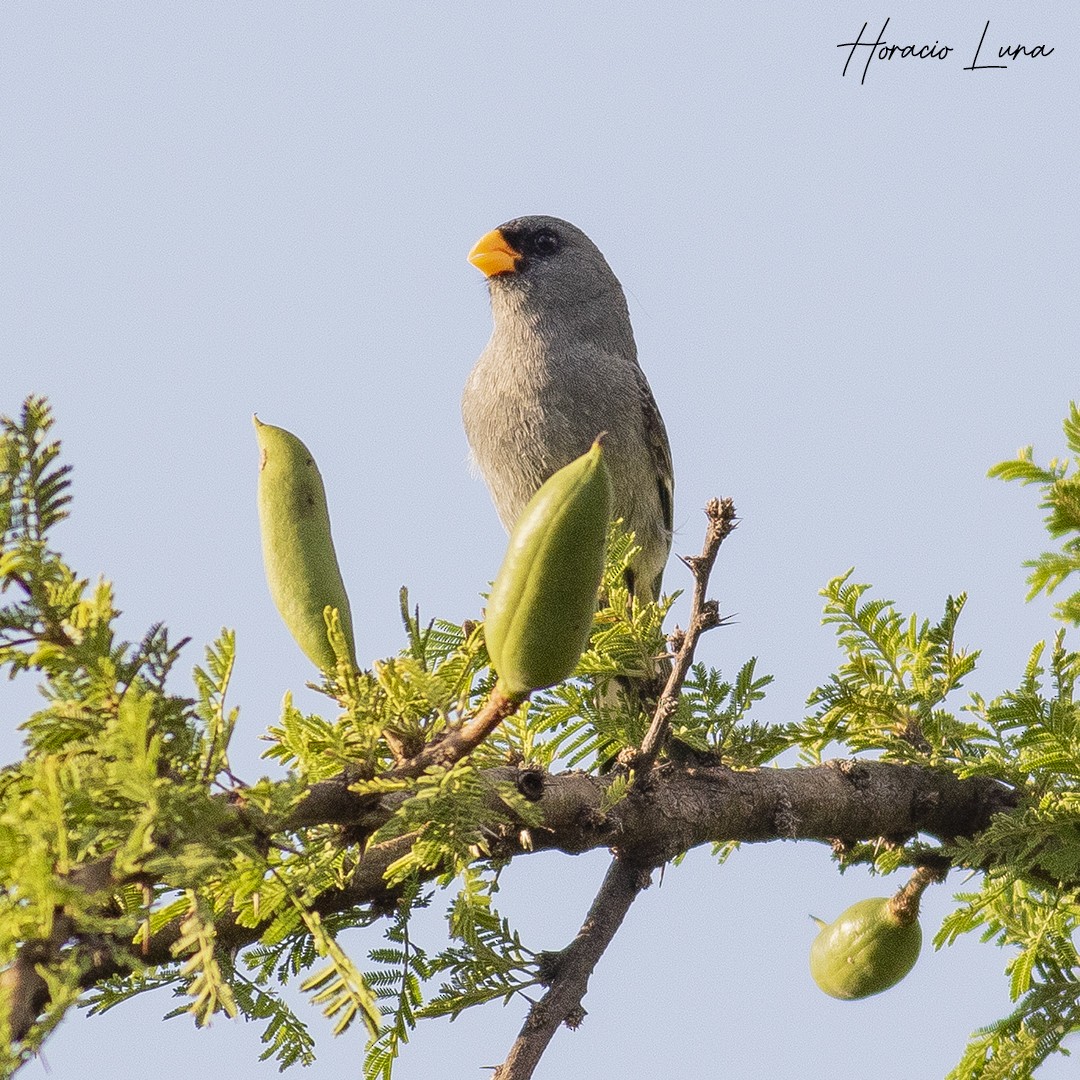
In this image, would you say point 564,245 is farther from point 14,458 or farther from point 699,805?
point 14,458

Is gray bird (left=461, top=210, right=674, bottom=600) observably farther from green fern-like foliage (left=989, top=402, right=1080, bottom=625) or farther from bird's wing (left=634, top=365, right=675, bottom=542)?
green fern-like foliage (left=989, top=402, right=1080, bottom=625)

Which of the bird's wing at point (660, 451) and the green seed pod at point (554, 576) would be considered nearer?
the green seed pod at point (554, 576)

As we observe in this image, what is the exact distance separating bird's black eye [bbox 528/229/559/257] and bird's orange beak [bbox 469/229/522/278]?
93 mm

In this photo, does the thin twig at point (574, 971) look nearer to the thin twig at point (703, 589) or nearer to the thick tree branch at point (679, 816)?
the thick tree branch at point (679, 816)

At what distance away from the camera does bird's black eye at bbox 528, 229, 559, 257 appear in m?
6.78

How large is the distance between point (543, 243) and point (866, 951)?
14.9 ft

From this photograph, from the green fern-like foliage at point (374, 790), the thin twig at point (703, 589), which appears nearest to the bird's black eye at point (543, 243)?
the green fern-like foliage at point (374, 790)

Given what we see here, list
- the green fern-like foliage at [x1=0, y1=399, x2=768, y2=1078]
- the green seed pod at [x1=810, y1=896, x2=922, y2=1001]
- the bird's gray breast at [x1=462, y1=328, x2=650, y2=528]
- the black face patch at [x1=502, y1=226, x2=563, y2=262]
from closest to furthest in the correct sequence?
the green fern-like foliage at [x1=0, y1=399, x2=768, y2=1078]
the green seed pod at [x1=810, y1=896, x2=922, y2=1001]
the bird's gray breast at [x1=462, y1=328, x2=650, y2=528]
the black face patch at [x1=502, y1=226, x2=563, y2=262]

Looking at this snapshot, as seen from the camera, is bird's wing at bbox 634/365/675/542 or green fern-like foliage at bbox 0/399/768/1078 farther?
bird's wing at bbox 634/365/675/542

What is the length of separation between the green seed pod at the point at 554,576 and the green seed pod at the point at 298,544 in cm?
39

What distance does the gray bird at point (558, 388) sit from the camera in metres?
5.90

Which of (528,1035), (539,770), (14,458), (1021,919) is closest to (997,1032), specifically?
(1021,919)

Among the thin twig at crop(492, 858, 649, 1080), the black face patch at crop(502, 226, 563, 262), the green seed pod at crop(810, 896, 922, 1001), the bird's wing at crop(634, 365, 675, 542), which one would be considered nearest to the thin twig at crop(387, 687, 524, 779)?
the thin twig at crop(492, 858, 649, 1080)

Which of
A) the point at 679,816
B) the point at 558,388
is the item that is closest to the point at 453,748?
the point at 679,816
